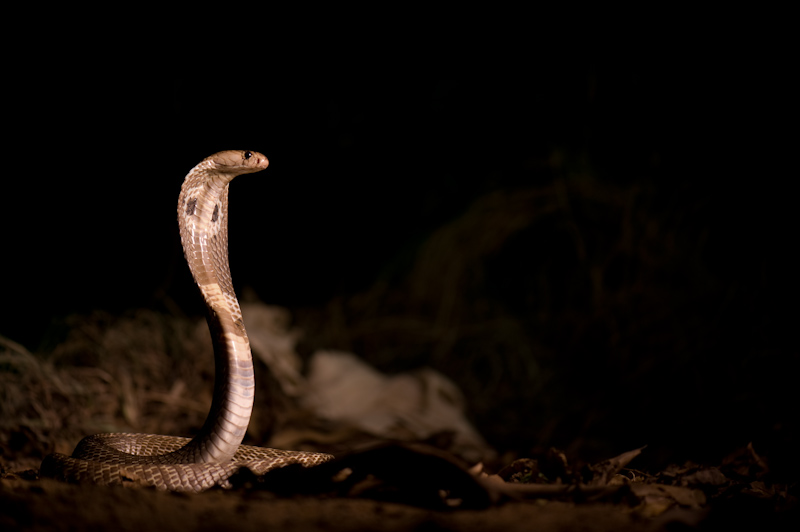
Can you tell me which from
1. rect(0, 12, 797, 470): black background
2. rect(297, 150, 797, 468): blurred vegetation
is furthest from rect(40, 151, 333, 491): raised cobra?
rect(297, 150, 797, 468): blurred vegetation

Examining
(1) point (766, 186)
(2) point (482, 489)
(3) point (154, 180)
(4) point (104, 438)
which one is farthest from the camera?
(3) point (154, 180)

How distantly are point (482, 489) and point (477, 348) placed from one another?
4.00 m

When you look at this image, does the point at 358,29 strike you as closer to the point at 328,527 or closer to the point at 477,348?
the point at 477,348

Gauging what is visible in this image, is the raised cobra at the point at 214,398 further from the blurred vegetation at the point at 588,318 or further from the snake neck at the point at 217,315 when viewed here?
the blurred vegetation at the point at 588,318

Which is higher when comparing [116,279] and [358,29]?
[358,29]

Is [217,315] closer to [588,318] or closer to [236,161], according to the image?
[236,161]

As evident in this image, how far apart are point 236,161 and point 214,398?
921 mm

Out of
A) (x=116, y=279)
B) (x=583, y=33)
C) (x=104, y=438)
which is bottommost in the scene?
(x=104, y=438)

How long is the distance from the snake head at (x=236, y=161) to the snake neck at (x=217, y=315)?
0.20ft

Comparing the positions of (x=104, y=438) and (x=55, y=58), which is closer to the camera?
(x=104, y=438)

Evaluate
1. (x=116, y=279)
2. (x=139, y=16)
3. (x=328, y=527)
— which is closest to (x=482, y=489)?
(x=328, y=527)

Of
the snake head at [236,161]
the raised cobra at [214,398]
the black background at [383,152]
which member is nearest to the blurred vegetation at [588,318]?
the black background at [383,152]

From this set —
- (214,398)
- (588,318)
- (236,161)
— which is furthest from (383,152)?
(214,398)

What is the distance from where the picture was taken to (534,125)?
21.0 feet
